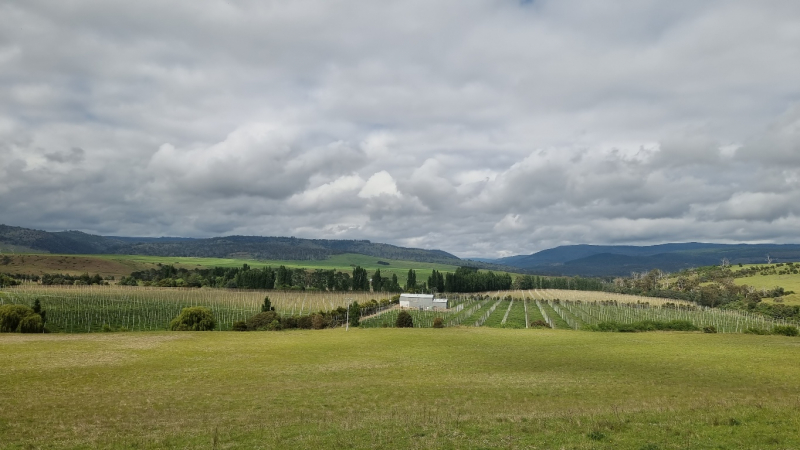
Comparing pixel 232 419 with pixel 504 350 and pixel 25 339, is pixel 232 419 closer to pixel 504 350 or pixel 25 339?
pixel 504 350

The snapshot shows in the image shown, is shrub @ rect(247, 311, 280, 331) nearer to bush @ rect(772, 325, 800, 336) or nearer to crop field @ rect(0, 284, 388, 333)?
crop field @ rect(0, 284, 388, 333)

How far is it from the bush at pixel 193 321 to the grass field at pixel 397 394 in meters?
20.5

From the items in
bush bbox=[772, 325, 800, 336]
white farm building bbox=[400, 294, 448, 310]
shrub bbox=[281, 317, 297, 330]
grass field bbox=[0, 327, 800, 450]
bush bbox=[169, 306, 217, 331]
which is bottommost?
white farm building bbox=[400, 294, 448, 310]

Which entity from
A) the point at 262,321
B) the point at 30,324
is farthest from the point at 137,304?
the point at 262,321

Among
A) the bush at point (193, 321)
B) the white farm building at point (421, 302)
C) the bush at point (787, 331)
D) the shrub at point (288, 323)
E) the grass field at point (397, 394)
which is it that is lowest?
the white farm building at point (421, 302)

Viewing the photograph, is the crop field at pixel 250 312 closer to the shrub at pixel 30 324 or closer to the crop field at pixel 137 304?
the crop field at pixel 137 304

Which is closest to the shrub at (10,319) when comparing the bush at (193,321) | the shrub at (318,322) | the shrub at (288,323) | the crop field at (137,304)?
the crop field at (137,304)

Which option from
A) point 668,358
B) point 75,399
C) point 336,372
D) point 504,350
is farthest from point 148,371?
point 668,358

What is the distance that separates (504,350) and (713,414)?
35.0 meters

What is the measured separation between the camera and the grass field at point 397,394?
65.4 feet

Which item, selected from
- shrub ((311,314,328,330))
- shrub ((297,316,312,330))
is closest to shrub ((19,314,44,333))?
shrub ((297,316,312,330))

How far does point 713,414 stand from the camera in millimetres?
22438

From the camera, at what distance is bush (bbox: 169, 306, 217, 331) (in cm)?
8412

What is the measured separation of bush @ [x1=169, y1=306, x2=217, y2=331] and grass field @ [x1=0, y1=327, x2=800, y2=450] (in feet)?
67.3
